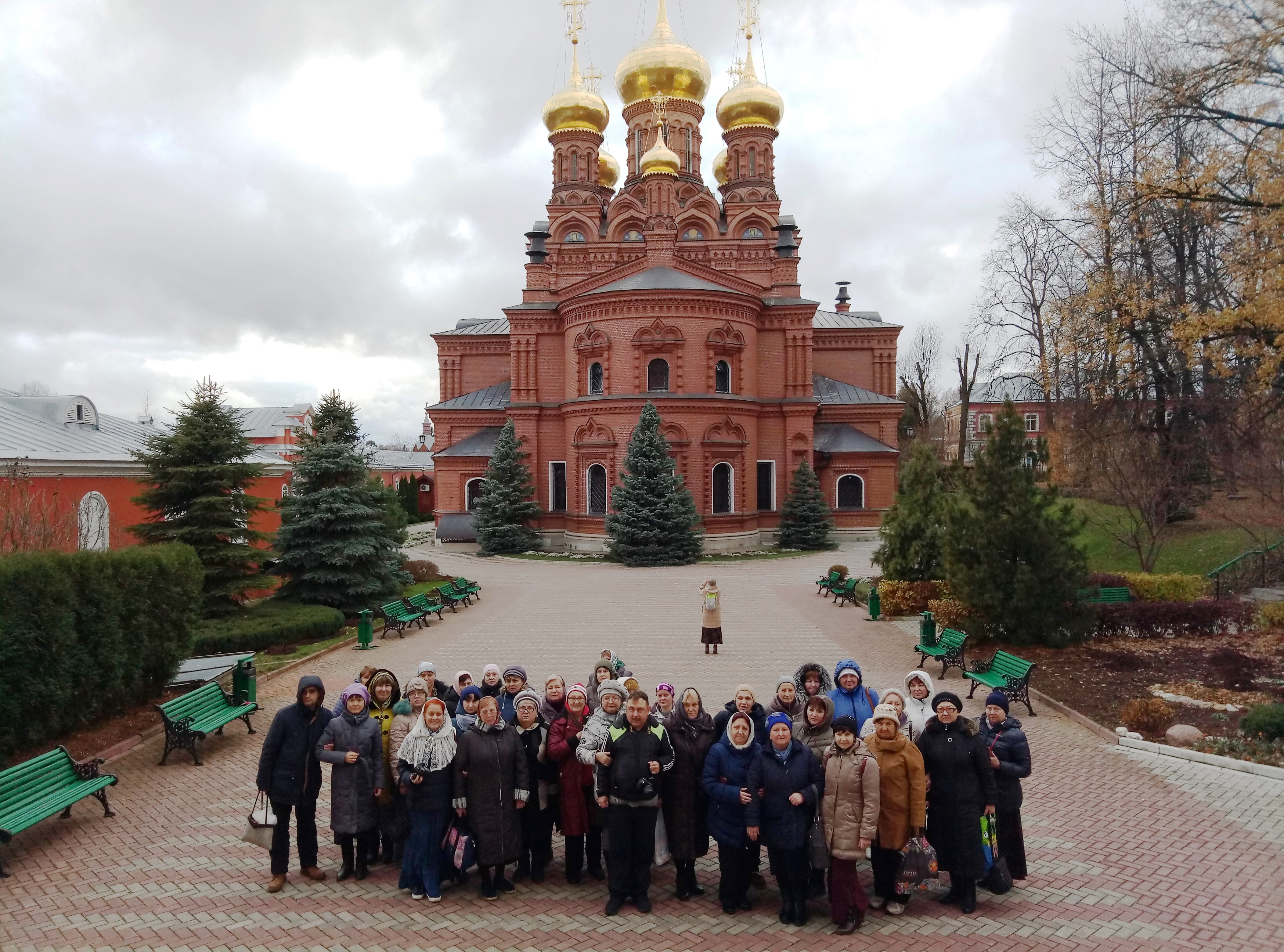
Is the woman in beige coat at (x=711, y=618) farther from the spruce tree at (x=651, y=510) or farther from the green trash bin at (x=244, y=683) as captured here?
the spruce tree at (x=651, y=510)

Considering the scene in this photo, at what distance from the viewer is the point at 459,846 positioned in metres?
5.64

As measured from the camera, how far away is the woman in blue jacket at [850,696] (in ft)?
20.2

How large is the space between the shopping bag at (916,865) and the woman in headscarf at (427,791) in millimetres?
3179

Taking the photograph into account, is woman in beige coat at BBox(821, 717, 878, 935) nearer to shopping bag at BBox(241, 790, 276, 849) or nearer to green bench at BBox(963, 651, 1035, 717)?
shopping bag at BBox(241, 790, 276, 849)

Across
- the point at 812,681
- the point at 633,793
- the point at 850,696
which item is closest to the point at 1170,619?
the point at 850,696

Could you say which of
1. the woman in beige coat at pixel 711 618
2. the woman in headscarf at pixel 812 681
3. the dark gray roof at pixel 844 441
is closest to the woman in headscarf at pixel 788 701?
the woman in headscarf at pixel 812 681

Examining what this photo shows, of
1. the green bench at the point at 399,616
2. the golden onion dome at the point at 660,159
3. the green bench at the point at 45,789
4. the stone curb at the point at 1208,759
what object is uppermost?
the golden onion dome at the point at 660,159

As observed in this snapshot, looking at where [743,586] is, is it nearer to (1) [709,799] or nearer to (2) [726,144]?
(1) [709,799]

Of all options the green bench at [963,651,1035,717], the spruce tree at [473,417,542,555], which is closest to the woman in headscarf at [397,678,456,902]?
the green bench at [963,651,1035,717]

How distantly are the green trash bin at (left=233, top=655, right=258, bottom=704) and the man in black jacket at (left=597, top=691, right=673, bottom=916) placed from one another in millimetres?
6673

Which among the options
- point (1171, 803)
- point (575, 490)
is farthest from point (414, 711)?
point (575, 490)

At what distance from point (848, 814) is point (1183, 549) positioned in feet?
68.2

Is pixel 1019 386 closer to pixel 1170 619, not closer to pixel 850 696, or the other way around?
pixel 1170 619

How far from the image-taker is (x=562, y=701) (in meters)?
6.22
